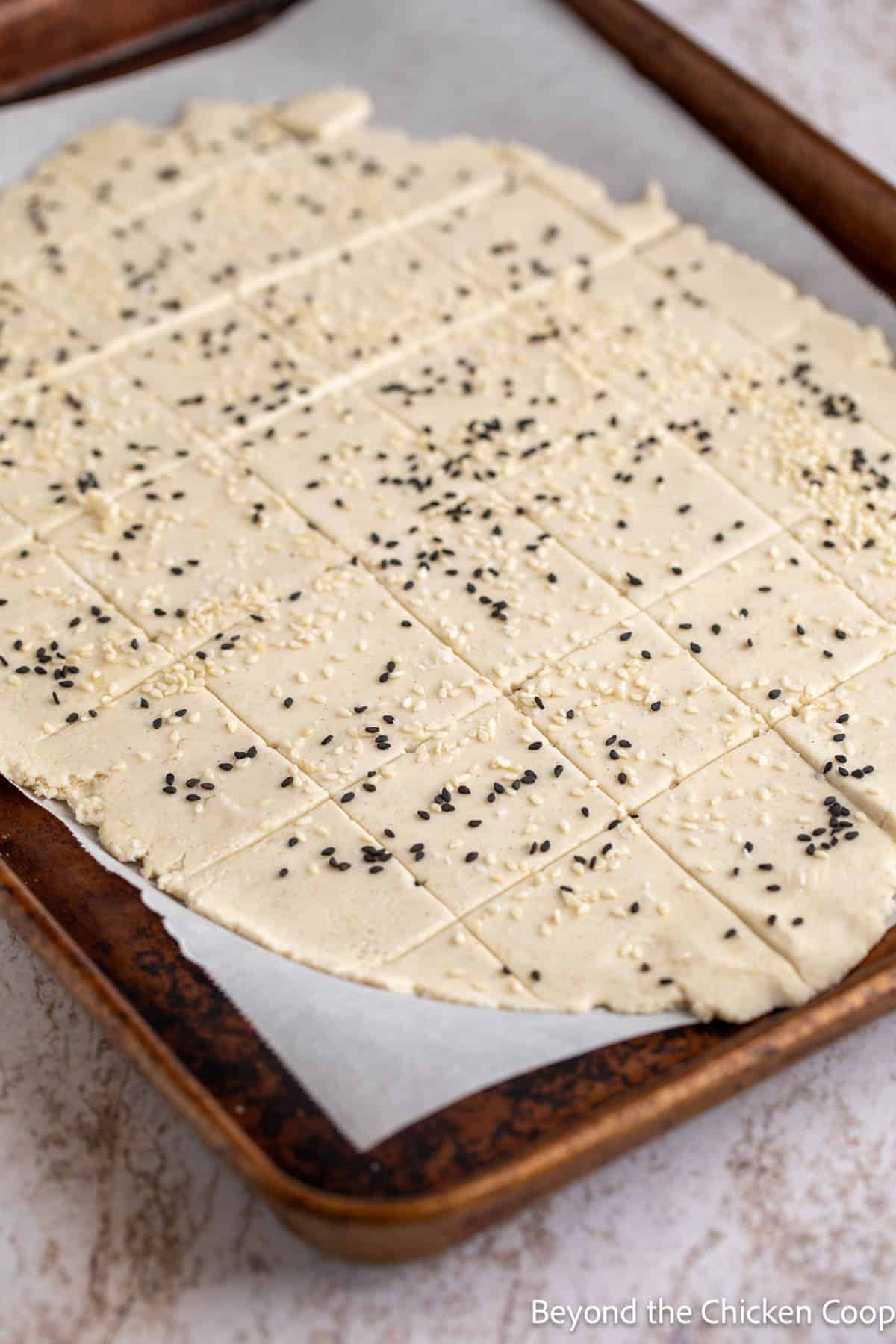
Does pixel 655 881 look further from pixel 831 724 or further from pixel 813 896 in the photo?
pixel 831 724

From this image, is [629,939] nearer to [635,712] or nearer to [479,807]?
[479,807]

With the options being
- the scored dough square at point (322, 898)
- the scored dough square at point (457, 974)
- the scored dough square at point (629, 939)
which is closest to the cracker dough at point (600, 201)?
the scored dough square at point (629, 939)

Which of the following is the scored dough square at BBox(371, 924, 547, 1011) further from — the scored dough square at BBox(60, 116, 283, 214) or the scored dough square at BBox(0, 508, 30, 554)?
the scored dough square at BBox(60, 116, 283, 214)

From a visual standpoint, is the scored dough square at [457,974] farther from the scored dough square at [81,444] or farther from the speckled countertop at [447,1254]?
the scored dough square at [81,444]

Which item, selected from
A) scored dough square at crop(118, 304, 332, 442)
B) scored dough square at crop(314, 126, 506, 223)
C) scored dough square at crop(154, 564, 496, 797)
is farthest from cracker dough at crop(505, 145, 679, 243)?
scored dough square at crop(154, 564, 496, 797)

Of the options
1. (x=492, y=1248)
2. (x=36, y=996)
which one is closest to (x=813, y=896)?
(x=492, y=1248)

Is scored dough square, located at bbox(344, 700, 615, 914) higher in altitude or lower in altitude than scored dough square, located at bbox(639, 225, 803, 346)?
lower
